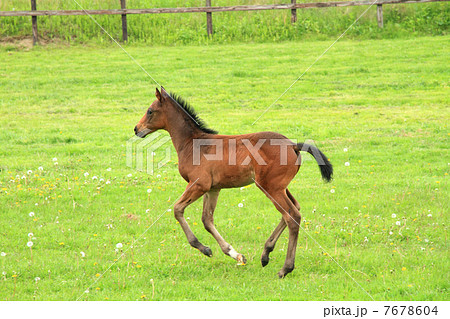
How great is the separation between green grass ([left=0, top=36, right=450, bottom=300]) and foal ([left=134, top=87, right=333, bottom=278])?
0.42 meters

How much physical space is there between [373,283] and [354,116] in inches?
403

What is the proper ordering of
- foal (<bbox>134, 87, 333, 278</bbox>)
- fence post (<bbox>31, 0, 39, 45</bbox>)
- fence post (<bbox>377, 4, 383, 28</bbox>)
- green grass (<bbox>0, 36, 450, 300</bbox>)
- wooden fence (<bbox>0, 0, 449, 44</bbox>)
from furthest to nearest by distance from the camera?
fence post (<bbox>31, 0, 39, 45</bbox>), fence post (<bbox>377, 4, 383, 28</bbox>), wooden fence (<bbox>0, 0, 449, 44</bbox>), foal (<bbox>134, 87, 333, 278</bbox>), green grass (<bbox>0, 36, 450, 300</bbox>)

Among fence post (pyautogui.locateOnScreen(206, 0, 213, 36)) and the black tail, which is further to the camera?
fence post (pyautogui.locateOnScreen(206, 0, 213, 36))

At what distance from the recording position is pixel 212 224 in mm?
7699

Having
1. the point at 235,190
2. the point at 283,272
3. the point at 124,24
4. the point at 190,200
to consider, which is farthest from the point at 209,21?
the point at 283,272

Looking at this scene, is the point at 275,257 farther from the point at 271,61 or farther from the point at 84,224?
the point at 271,61

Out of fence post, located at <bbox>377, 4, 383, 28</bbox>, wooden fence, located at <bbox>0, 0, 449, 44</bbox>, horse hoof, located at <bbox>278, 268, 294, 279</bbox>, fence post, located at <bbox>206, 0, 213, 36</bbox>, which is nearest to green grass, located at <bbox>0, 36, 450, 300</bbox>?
horse hoof, located at <bbox>278, 268, 294, 279</bbox>

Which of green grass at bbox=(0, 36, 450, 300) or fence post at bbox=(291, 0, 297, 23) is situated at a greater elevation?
fence post at bbox=(291, 0, 297, 23)

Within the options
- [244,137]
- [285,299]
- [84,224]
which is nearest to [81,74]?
[84,224]

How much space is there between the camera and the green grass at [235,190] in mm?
6805

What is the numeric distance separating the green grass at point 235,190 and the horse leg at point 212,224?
199 millimetres

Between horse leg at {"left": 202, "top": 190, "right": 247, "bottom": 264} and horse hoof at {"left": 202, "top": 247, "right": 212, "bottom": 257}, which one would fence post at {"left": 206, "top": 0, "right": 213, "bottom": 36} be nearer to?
horse leg at {"left": 202, "top": 190, "right": 247, "bottom": 264}

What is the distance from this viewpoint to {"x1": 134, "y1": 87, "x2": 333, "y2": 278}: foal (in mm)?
7023

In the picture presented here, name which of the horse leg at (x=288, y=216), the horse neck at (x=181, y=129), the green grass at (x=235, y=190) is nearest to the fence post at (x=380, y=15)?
the green grass at (x=235, y=190)
